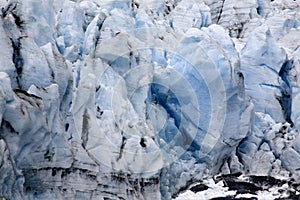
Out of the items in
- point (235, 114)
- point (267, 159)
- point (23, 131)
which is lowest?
point (267, 159)

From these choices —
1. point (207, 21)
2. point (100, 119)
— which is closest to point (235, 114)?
point (100, 119)

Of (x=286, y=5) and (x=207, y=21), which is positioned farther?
(x=286, y=5)

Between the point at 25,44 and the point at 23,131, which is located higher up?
the point at 25,44

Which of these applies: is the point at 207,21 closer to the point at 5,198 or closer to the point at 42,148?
the point at 42,148

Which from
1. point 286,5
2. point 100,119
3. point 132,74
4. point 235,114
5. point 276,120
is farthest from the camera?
point 286,5

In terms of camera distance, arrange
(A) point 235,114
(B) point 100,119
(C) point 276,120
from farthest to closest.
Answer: (C) point 276,120 < (A) point 235,114 < (B) point 100,119

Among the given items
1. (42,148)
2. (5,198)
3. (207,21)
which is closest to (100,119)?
(42,148)
